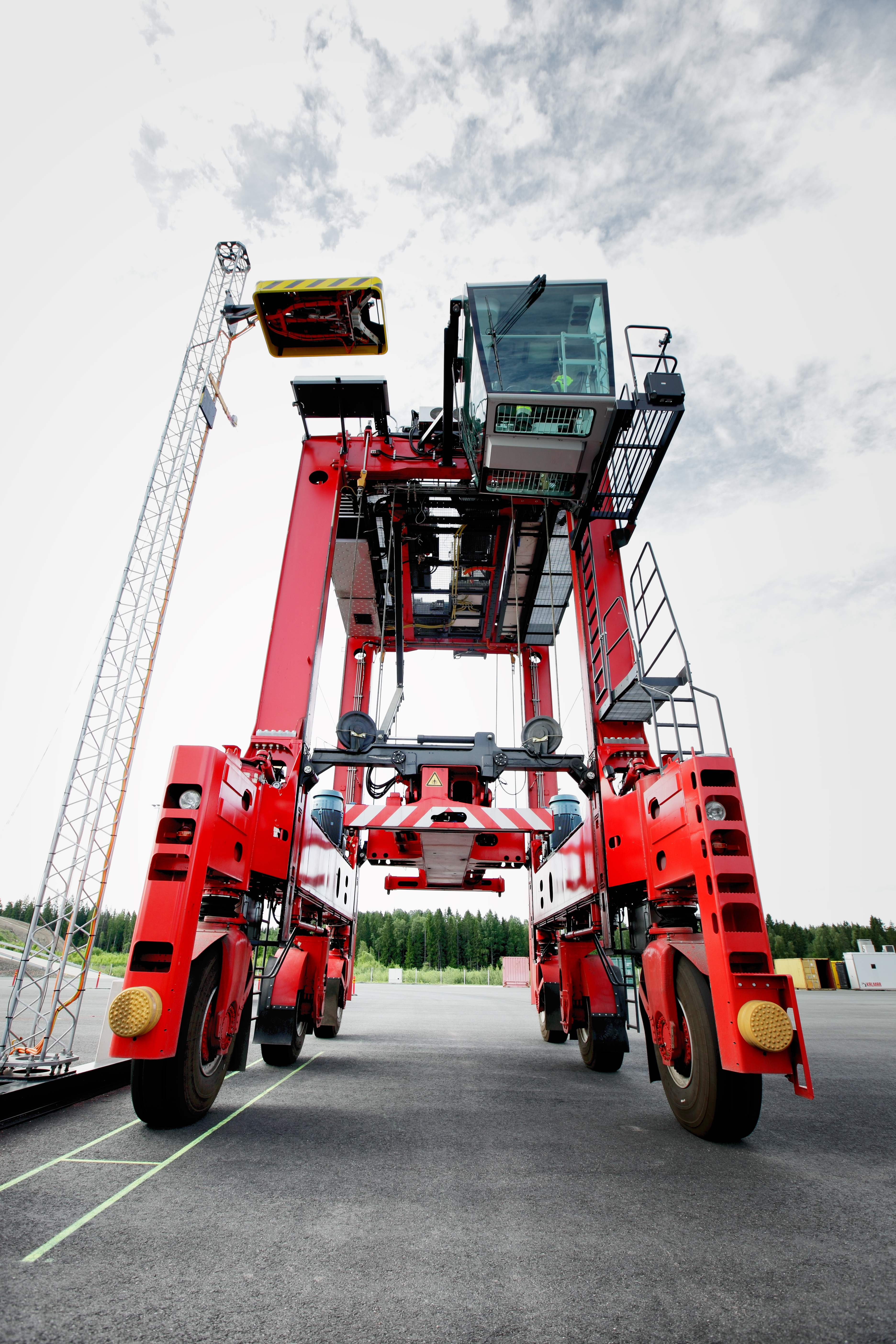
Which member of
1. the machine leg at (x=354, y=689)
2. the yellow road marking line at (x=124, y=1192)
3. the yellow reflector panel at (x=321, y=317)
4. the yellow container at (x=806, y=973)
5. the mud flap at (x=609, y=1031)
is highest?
the yellow reflector panel at (x=321, y=317)

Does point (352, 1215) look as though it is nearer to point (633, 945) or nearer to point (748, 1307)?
point (748, 1307)

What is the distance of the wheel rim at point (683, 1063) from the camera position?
13.8ft

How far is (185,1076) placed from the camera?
393 centimetres

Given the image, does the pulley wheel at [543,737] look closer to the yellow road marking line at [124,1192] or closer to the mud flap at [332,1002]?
the yellow road marking line at [124,1192]

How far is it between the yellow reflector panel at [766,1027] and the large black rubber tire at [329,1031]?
6908mm

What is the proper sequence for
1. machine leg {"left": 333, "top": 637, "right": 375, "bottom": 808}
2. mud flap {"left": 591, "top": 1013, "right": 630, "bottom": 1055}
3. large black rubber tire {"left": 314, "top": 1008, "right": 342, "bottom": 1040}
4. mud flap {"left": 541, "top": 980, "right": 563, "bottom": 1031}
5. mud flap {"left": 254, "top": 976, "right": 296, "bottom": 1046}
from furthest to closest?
machine leg {"left": 333, "top": 637, "right": 375, "bottom": 808} → mud flap {"left": 541, "top": 980, "right": 563, "bottom": 1031} → large black rubber tire {"left": 314, "top": 1008, "right": 342, "bottom": 1040} → mud flap {"left": 591, "top": 1013, "right": 630, "bottom": 1055} → mud flap {"left": 254, "top": 976, "right": 296, "bottom": 1046}

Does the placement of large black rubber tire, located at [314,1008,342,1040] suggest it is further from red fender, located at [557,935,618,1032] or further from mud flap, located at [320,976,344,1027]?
red fender, located at [557,935,618,1032]

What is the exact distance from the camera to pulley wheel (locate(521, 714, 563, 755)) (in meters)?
7.31

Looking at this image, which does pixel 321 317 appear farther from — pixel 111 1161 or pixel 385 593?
pixel 111 1161

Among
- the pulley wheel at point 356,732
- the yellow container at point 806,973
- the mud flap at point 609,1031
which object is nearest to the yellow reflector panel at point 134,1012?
the pulley wheel at point 356,732

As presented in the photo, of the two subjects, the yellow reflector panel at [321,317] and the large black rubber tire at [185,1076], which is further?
the yellow reflector panel at [321,317]

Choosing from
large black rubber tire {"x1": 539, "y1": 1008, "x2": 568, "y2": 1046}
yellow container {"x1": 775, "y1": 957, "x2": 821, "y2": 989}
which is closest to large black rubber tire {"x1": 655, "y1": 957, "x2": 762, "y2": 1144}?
large black rubber tire {"x1": 539, "y1": 1008, "x2": 568, "y2": 1046}

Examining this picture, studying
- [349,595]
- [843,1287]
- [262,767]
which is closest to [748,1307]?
[843,1287]

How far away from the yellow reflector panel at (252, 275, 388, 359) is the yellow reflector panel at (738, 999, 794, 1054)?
9.44 meters
